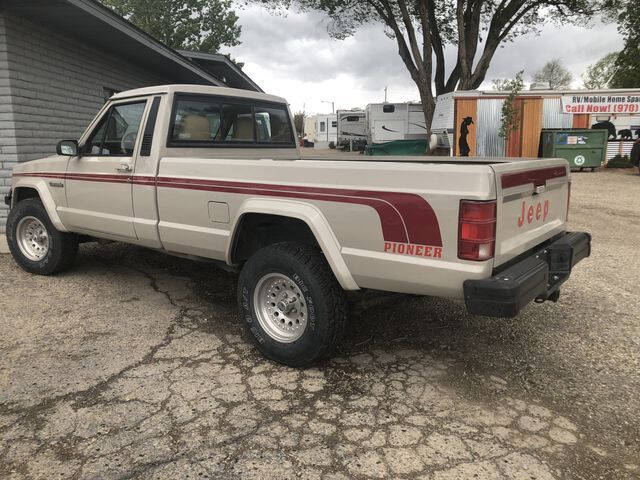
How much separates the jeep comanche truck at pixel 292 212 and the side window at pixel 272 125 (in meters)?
0.02

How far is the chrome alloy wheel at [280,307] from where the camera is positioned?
10.9 feet

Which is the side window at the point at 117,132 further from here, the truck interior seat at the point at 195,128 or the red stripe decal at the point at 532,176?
the red stripe decal at the point at 532,176

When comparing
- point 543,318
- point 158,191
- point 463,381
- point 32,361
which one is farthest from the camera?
point 543,318

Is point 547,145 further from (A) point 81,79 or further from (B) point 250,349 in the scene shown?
(B) point 250,349

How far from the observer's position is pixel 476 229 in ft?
8.27

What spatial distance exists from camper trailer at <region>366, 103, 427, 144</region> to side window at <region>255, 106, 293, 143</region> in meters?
21.0

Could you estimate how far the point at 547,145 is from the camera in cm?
1806

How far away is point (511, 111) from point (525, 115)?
1222 millimetres

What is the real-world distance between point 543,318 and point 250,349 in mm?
2449

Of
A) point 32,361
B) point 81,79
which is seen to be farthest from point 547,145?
point 32,361

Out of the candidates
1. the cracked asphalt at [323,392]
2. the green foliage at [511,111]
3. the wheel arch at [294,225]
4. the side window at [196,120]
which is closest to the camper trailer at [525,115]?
the green foliage at [511,111]

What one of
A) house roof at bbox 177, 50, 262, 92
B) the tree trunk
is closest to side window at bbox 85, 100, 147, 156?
house roof at bbox 177, 50, 262, 92

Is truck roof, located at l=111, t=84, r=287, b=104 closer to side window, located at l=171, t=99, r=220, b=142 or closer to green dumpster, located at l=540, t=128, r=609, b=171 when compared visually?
side window, located at l=171, t=99, r=220, b=142

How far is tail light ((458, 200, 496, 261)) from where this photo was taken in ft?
8.25
